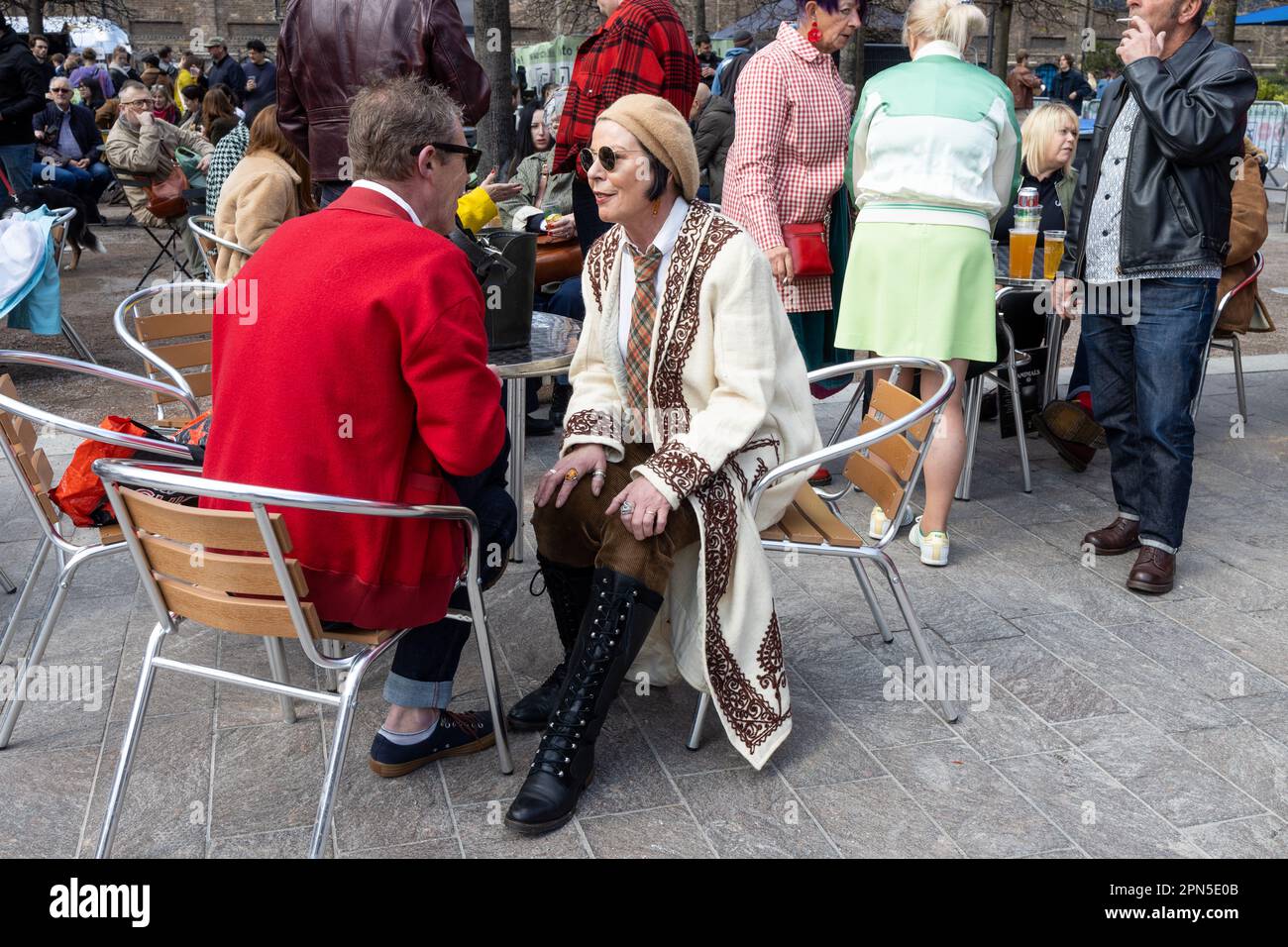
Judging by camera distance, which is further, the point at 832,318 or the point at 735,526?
the point at 832,318

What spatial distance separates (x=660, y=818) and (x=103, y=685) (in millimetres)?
1635

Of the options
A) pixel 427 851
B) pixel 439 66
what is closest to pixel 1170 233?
pixel 439 66

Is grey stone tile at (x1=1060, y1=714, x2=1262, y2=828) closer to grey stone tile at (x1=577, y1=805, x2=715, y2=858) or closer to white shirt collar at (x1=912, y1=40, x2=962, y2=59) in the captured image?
grey stone tile at (x1=577, y1=805, x2=715, y2=858)

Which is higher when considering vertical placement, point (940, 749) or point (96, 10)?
point (96, 10)

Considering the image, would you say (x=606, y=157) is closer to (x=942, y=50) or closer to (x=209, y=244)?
(x=942, y=50)

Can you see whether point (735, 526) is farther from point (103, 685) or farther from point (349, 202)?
point (103, 685)

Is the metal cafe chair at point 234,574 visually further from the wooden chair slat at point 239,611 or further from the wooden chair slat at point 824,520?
the wooden chair slat at point 824,520

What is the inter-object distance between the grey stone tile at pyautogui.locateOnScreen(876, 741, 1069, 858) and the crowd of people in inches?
13.2

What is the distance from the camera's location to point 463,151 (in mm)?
2613

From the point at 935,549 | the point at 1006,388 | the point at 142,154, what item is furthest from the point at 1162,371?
the point at 142,154

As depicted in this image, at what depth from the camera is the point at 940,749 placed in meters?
3.00

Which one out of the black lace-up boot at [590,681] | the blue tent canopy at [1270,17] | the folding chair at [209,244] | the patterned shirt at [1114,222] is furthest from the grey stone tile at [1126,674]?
the blue tent canopy at [1270,17]

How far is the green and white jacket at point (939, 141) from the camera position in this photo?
3986mm
